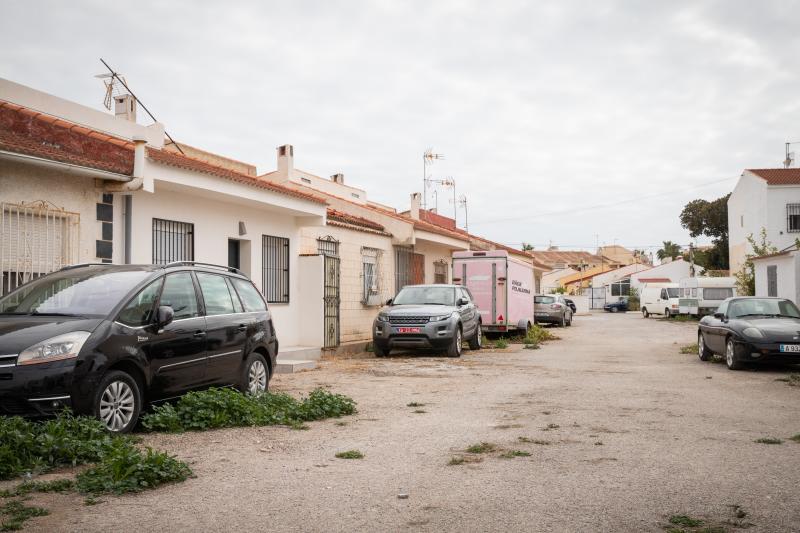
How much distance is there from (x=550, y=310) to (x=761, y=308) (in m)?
21.6

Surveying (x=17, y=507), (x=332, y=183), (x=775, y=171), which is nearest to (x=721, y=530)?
(x=17, y=507)

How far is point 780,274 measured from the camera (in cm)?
2525

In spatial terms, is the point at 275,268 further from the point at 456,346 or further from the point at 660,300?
the point at 660,300

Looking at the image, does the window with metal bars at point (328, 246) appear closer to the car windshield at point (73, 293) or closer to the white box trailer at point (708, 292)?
the car windshield at point (73, 293)

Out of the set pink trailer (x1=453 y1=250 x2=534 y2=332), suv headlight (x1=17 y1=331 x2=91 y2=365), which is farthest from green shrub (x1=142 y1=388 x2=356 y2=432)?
pink trailer (x1=453 y1=250 x2=534 y2=332)

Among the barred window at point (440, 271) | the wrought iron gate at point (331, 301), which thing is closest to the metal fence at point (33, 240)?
the wrought iron gate at point (331, 301)

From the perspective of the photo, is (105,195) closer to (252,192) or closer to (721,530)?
(252,192)

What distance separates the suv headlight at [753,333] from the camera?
1355cm

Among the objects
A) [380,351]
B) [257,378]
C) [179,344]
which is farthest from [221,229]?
[179,344]

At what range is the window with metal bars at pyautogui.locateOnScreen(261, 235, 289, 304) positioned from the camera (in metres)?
16.5

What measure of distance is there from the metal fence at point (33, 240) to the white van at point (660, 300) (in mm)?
41014

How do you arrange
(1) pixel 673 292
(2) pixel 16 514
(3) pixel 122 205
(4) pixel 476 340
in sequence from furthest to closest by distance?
1. (1) pixel 673 292
2. (4) pixel 476 340
3. (3) pixel 122 205
4. (2) pixel 16 514

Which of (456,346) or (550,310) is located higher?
(550,310)

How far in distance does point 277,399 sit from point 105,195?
5.19 metres
